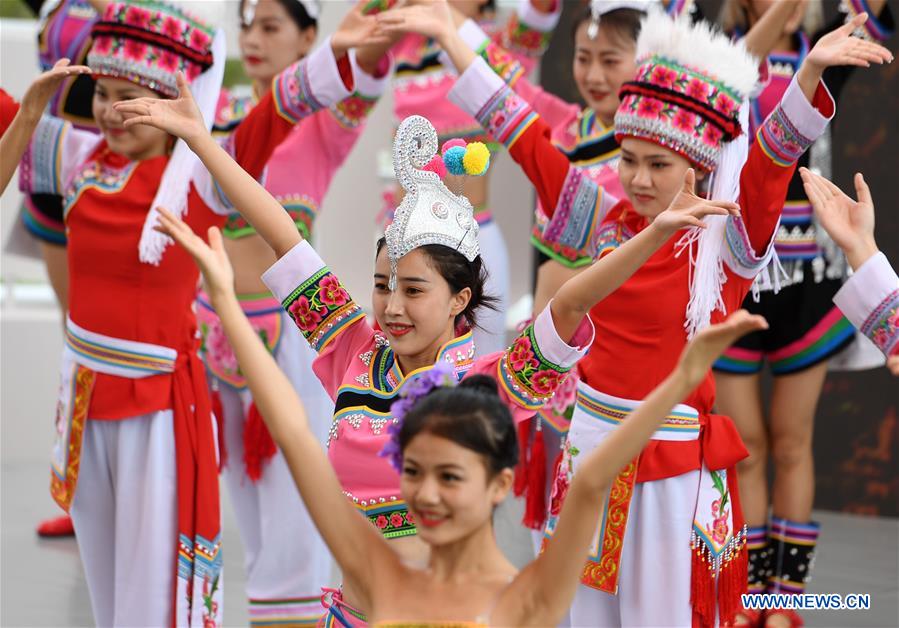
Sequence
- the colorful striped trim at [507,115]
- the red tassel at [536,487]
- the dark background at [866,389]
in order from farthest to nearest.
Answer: the dark background at [866,389]
the red tassel at [536,487]
the colorful striped trim at [507,115]

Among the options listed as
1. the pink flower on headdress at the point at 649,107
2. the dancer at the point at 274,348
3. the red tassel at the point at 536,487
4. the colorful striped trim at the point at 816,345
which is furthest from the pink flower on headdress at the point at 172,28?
the colorful striped trim at the point at 816,345

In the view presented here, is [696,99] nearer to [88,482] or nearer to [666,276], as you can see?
[666,276]

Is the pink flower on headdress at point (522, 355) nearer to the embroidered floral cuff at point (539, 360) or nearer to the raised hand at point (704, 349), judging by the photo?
the embroidered floral cuff at point (539, 360)

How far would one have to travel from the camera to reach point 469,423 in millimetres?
1796

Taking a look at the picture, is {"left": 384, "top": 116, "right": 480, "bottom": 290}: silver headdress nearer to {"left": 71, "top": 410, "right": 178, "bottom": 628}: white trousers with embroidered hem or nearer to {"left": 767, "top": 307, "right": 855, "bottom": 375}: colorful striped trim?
{"left": 71, "top": 410, "right": 178, "bottom": 628}: white trousers with embroidered hem

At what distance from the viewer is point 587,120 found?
363cm

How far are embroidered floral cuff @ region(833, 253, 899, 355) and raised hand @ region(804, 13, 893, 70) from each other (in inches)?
14.3

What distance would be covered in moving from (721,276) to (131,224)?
4.17 ft

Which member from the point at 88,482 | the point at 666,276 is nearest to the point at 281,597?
the point at 88,482

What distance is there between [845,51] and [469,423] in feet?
3.73

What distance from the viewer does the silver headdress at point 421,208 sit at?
2.27m

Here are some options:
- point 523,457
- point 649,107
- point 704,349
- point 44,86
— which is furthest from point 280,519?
point 704,349

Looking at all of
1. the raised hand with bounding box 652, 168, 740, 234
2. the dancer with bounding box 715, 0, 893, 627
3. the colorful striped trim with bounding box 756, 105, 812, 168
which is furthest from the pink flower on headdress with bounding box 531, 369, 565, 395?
the dancer with bounding box 715, 0, 893, 627

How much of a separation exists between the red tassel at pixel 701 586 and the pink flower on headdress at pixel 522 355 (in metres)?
0.67
